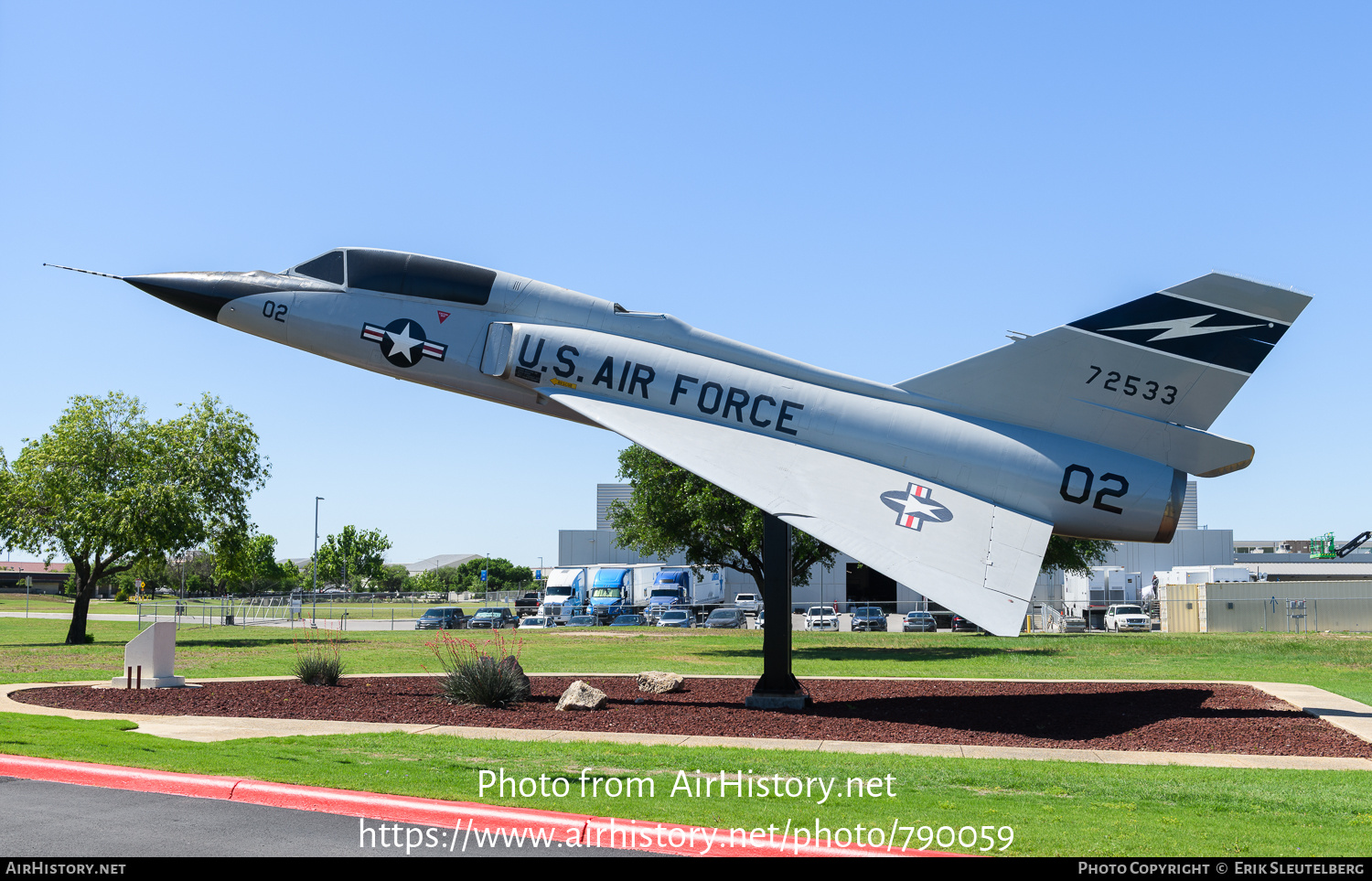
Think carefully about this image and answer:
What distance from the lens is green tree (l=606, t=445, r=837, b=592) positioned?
29.9m

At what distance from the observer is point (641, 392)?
14.9m

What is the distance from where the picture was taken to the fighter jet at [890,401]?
43.4 ft

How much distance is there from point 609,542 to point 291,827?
85074mm

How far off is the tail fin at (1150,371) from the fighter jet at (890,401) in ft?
0.08

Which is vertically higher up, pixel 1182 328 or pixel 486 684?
pixel 1182 328

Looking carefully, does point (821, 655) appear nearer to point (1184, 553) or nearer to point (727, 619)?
point (727, 619)

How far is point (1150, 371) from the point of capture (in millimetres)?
13828

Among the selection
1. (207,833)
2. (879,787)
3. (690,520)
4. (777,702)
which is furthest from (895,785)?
(690,520)

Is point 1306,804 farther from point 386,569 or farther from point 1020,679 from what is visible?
point 386,569

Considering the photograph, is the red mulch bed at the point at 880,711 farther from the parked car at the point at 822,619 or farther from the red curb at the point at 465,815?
the parked car at the point at 822,619

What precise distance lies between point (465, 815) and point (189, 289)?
43.2ft

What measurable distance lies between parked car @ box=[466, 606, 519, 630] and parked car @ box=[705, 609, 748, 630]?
33.6 feet

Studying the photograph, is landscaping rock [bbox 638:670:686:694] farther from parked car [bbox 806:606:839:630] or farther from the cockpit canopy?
parked car [bbox 806:606:839:630]
